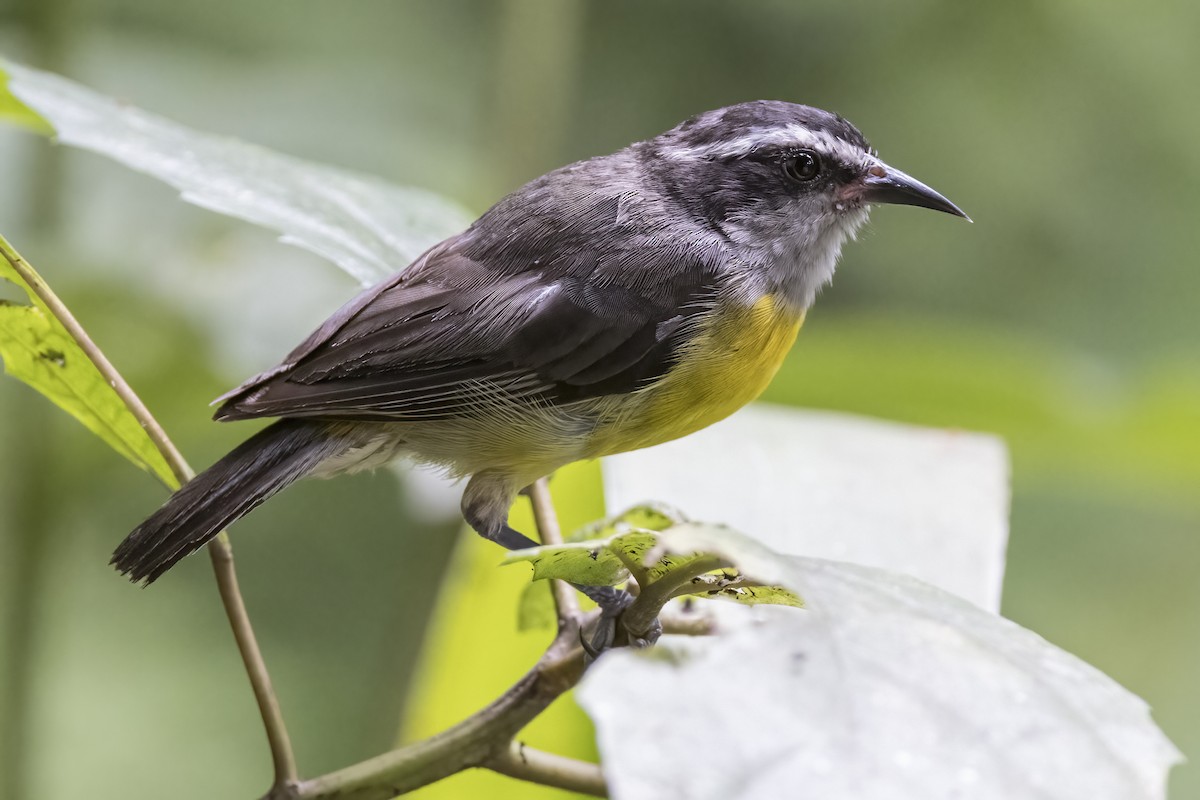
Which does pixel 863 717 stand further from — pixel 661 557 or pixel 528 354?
pixel 528 354

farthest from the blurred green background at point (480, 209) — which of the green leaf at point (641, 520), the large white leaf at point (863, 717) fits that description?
the large white leaf at point (863, 717)

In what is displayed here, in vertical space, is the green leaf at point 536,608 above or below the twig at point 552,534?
below

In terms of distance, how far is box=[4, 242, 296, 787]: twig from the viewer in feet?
4.66

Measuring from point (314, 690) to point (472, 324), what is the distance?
3144 mm

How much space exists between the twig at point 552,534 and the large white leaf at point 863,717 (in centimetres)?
68

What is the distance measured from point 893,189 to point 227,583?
5.12ft

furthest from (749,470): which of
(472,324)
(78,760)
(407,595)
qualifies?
(78,760)

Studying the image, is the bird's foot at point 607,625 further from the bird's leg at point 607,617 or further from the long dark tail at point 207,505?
the long dark tail at point 207,505

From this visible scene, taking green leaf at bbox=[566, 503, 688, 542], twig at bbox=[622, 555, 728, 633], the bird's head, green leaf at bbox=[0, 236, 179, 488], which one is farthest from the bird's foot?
the bird's head

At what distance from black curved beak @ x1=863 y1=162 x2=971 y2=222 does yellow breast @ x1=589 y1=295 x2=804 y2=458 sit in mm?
440

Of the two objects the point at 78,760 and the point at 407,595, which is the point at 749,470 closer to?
the point at 407,595

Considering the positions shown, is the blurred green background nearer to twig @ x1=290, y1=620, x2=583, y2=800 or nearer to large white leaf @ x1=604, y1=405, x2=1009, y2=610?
large white leaf @ x1=604, y1=405, x2=1009, y2=610

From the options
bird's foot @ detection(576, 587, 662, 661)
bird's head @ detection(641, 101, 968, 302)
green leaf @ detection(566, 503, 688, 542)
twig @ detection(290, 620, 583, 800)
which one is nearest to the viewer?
green leaf @ detection(566, 503, 688, 542)

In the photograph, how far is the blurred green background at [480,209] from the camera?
2549 mm
